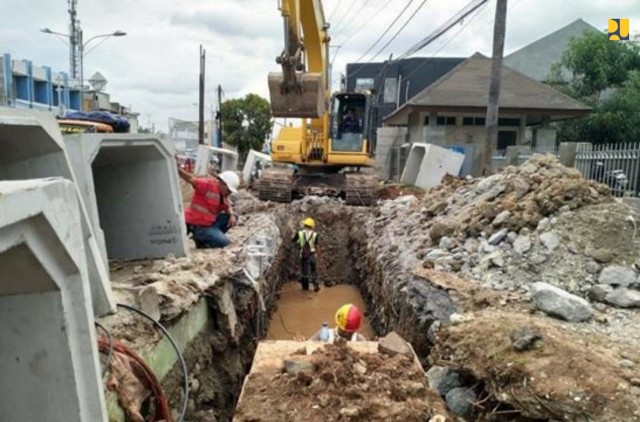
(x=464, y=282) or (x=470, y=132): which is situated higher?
(x=470, y=132)

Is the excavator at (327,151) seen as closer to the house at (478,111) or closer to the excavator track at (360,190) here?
the excavator track at (360,190)

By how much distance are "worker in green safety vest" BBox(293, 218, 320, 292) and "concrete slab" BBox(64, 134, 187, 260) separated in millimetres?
4671

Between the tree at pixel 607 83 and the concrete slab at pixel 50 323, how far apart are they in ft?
65.3

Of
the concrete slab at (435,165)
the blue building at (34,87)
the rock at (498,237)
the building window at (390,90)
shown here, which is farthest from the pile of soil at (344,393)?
the building window at (390,90)

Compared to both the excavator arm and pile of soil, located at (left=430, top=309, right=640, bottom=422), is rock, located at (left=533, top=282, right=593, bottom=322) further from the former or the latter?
the excavator arm

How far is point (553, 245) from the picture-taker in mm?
6160

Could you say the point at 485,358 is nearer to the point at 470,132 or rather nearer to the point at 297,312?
the point at 297,312

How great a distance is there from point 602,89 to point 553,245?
16900 mm

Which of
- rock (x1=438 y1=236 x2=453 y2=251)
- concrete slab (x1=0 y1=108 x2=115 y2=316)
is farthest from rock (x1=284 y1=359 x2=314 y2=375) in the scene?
rock (x1=438 y1=236 x2=453 y2=251)

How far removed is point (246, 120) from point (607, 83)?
2441 centimetres

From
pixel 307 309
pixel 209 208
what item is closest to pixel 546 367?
pixel 209 208

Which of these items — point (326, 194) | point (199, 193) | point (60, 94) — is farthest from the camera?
point (60, 94)

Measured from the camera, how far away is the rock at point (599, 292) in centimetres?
529

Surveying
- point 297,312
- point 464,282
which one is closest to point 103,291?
point 464,282
